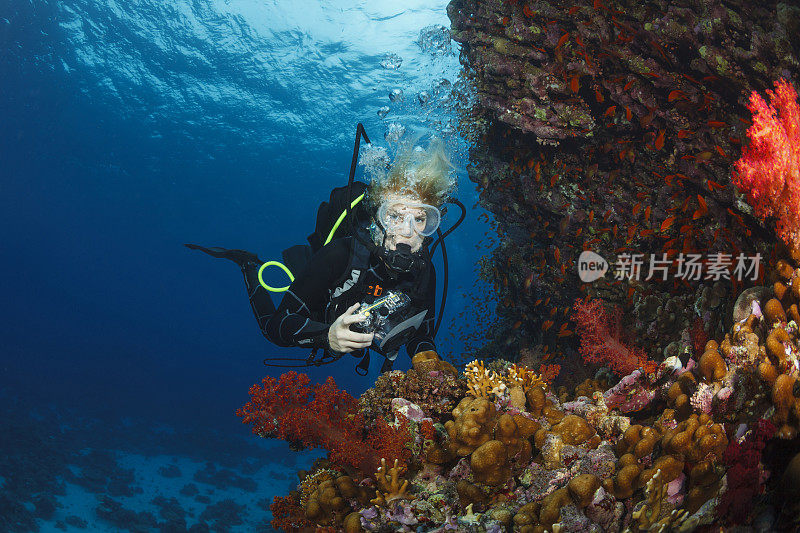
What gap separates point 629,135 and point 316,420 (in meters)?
5.64

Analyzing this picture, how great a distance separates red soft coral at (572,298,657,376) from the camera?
14.3ft

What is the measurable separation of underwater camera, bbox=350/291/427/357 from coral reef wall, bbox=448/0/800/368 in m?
2.75

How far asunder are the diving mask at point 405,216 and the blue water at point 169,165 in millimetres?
1244

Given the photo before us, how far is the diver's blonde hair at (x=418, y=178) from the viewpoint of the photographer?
15.0ft

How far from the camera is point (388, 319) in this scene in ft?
12.9

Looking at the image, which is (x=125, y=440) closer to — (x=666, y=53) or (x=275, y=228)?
(x=666, y=53)

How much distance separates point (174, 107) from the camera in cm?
3091

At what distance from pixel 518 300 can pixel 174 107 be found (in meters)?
33.8

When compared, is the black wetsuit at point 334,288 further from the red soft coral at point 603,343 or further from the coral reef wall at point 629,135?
the coral reef wall at point 629,135

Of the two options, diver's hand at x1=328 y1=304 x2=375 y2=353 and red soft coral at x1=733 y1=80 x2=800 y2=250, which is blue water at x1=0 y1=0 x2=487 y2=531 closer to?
diver's hand at x1=328 y1=304 x2=375 y2=353

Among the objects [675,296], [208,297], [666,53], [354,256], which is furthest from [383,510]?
[208,297]

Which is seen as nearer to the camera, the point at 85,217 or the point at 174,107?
the point at 174,107

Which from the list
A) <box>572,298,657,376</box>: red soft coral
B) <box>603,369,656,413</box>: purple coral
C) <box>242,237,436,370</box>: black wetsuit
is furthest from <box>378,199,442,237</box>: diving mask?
<box>603,369,656,413</box>: purple coral

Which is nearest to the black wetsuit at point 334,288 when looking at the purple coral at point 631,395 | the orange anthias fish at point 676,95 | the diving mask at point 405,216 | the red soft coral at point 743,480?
the diving mask at point 405,216
